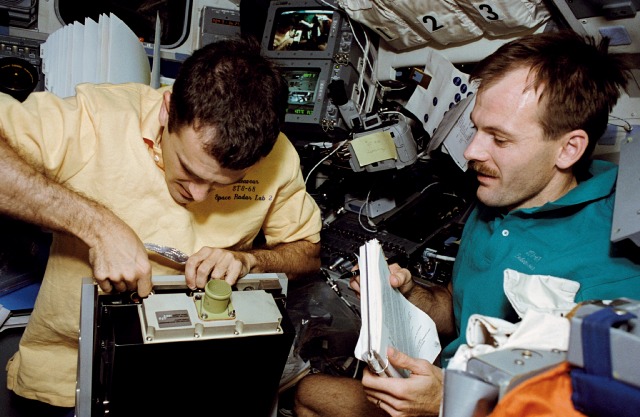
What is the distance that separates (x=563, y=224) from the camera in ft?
5.13

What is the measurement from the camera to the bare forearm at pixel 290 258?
1734 millimetres

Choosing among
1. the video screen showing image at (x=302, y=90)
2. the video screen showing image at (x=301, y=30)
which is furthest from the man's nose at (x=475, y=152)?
the video screen showing image at (x=301, y=30)

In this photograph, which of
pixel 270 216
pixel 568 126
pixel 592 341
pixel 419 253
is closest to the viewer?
pixel 592 341

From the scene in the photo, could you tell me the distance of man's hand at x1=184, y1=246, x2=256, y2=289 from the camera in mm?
1269

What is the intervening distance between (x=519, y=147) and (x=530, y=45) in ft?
1.25

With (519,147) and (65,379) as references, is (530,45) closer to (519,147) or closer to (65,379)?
(519,147)

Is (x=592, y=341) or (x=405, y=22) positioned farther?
(x=405, y=22)

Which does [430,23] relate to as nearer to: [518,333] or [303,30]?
[303,30]

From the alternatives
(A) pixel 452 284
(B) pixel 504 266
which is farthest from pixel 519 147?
(A) pixel 452 284

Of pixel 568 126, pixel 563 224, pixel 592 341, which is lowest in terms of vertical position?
pixel 563 224

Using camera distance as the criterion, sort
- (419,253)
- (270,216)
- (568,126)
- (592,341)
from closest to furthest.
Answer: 1. (592,341)
2. (568,126)
3. (270,216)
4. (419,253)

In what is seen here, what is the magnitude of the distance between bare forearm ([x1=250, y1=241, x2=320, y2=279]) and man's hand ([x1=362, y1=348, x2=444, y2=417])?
2.02 feet

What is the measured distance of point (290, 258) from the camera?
187 centimetres

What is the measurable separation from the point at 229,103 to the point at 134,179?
0.42 metres
